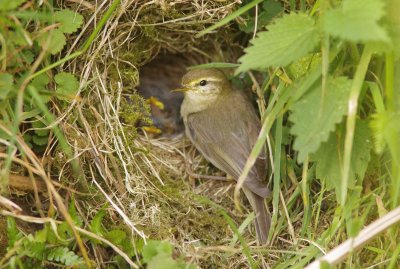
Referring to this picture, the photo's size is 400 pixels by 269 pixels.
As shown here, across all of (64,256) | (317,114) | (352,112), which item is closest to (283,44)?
(317,114)

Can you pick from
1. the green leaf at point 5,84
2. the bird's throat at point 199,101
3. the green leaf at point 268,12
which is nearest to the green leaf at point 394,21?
the green leaf at point 268,12

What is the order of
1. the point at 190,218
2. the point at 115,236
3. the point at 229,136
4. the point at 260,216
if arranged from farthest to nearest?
the point at 229,136 < the point at 190,218 < the point at 260,216 < the point at 115,236

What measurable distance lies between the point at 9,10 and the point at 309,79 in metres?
1.81

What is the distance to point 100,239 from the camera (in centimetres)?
418

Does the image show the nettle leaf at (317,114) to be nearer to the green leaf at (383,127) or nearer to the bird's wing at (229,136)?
the green leaf at (383,127)

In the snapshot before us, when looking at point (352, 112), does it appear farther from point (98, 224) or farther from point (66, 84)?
point (66, 84)

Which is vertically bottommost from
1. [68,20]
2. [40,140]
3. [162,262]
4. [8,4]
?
[162,262]

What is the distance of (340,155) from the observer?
4027 mm

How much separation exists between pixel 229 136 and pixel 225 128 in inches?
4.9

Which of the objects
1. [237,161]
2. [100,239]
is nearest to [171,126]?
[237,161]

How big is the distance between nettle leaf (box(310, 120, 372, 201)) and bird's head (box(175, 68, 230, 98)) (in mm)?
1757

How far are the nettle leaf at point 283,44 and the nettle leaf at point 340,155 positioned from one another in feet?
1.92

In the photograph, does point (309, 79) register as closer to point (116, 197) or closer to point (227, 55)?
point (116, 197)

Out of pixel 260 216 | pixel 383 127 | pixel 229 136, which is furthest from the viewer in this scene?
pixel 229 136
